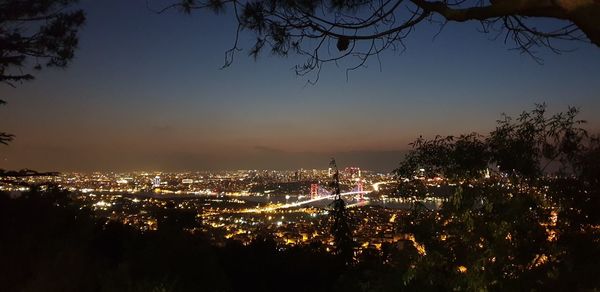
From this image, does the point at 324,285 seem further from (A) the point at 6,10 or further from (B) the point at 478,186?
(A) the point at 6,10

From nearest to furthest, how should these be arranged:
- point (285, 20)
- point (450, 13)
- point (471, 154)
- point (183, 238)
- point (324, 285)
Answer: point (450, 13) → point (285, 20) → point (471, 154) → point (183, 238) → point (324, 285)

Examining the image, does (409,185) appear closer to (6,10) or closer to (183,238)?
(183,238)

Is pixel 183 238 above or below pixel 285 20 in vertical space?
below

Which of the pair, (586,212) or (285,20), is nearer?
(285,20)

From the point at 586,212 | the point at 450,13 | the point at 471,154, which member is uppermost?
the point at 450,13

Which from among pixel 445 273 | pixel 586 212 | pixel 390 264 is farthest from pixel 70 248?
pixel 586 212

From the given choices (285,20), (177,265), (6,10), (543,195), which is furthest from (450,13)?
(6,10)

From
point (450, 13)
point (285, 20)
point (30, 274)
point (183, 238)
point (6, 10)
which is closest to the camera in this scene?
point (450, 13)
